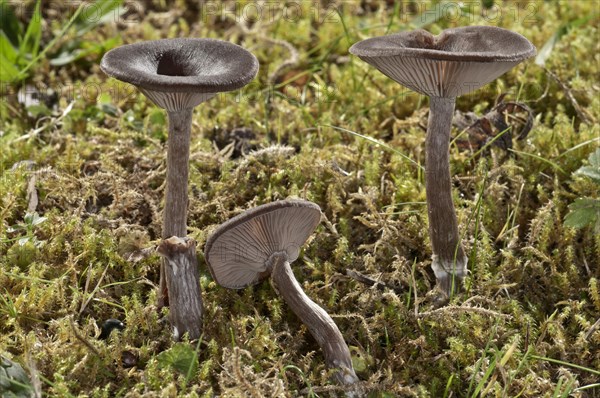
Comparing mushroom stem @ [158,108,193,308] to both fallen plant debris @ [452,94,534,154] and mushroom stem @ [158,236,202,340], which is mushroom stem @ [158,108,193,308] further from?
fallen plant debris @ [452,94,534,154]

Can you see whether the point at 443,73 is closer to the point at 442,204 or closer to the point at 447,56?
the point at 447,56

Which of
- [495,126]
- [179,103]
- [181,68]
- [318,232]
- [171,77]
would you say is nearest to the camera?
[171,77]

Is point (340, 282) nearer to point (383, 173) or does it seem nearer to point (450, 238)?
point (450, 238)

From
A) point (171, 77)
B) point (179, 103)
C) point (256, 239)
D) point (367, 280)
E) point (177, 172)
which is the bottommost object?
point (367, 280)

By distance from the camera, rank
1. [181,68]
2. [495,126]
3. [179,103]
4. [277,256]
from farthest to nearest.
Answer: [495,126] → [277,256] → [181,68] → [179,103]

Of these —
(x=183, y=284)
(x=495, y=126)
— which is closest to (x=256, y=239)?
(x=183, y=284)

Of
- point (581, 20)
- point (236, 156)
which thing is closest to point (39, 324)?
point (236, 156)

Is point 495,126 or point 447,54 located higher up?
point 447,54
